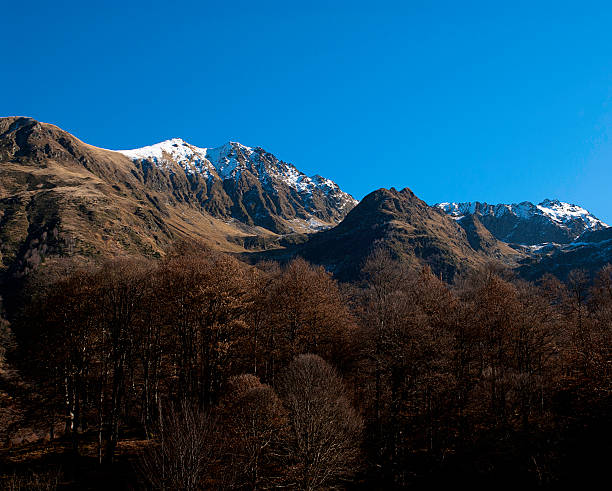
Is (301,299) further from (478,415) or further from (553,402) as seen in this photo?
(553,402)

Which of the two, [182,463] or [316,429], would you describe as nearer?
[182,463]

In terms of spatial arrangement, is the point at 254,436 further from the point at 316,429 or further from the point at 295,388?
the point at 295,388

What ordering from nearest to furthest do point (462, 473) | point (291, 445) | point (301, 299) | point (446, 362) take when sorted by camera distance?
1. point (291, 445)
2. point (462, 473)
3. point (446, 362)
4. point (301, 299)

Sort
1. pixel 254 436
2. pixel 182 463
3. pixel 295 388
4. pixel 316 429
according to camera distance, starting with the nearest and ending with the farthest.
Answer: pixel 182 463, pixel 254 436, pixel 316 429, pixel 295 388

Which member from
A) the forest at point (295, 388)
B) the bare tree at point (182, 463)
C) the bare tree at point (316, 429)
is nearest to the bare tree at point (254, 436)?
the forest at point (295, 388)

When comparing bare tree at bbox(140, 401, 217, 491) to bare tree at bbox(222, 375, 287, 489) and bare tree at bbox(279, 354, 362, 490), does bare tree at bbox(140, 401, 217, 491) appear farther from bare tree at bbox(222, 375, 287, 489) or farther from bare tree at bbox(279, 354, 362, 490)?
bare tree at bbox(279, 354, 362, 490)

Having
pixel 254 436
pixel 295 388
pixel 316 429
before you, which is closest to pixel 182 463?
pixel 254 436

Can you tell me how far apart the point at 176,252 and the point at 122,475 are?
106 feet

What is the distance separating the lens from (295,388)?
1208 inches

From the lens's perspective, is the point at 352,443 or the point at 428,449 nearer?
the point at 352,443

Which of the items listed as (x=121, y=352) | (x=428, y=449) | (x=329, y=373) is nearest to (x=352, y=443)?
(x=329, y=373)

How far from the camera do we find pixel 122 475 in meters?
31.5

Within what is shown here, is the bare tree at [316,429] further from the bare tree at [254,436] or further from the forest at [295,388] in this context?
the bare tree at [254,436]

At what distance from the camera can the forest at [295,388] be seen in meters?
28.0
